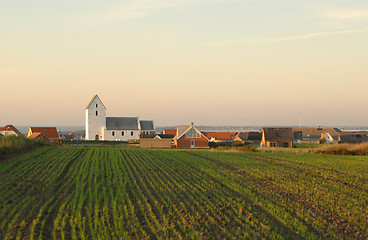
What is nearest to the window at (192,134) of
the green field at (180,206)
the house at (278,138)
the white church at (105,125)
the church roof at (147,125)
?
the house at (278,138)

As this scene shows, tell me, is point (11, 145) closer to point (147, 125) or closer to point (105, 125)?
point (105, 125)

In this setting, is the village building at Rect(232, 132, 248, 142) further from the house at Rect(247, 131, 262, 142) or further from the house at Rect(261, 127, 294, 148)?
the house at Rect(261, 127, 294, 148)

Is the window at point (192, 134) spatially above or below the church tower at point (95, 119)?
below

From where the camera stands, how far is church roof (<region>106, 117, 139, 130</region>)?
370 ft

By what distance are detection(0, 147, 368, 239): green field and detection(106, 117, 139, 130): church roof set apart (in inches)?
3473

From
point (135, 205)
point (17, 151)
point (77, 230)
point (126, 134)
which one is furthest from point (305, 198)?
point (126, 134)

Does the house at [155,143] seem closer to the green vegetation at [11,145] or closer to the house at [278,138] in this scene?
the house at [278,138]

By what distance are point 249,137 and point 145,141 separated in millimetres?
73526

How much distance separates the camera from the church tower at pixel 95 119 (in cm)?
10988

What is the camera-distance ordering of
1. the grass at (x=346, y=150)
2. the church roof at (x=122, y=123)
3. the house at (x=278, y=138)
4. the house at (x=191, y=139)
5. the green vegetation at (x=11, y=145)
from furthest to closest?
the church roof at (x=122, y=123)
the house at (x=278, y=138)
the house at (x=191, y=139)
the grass at (x=346, y=150)
the green vegetation at (x=11, y=145)

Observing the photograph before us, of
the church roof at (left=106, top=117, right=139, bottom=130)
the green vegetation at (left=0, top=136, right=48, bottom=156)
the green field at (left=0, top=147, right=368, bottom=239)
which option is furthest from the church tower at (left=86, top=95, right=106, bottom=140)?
the green field at (left=0, top=147, right=368, bottom=239)

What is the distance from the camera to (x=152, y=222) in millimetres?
12781

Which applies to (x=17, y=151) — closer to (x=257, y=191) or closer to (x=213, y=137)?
(x=257, y=191)

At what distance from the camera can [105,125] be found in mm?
111438
